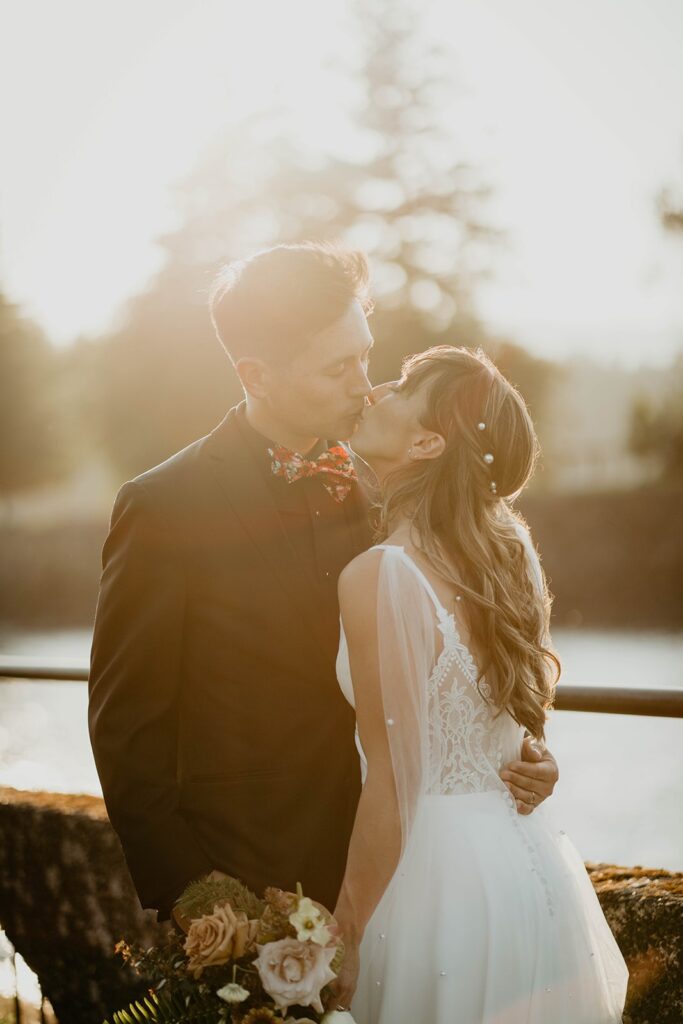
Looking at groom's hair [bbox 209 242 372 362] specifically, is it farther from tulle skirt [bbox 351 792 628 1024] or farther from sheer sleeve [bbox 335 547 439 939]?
tulle skirt [bbox 351 792 628 1024]

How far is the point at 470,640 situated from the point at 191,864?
0.92 meters

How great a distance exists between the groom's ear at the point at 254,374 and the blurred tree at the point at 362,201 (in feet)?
80.8

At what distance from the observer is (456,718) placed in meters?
2.96

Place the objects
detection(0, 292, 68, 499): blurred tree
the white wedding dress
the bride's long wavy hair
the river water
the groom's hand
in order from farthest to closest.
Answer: detection(0, 292, 68, 499): blurred tree, the river water, the groom's hand, the bride's long wavy hair, the white wedding dress

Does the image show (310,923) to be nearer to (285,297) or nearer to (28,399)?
(285,297)

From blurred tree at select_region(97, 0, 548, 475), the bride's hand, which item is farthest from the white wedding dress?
blurred tree at select_region(97, 0, 548, 475)

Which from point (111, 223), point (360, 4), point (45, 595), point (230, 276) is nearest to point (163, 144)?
point (111, 223)

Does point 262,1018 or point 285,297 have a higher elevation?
point 285,297

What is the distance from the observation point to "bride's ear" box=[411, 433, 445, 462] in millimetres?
3139

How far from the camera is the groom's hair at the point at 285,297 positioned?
10.8ft

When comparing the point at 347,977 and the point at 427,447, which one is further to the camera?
the point at 427,447

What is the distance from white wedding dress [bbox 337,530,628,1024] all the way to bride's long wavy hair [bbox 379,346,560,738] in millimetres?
79

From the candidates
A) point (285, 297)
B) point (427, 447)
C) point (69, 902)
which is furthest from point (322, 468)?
point (69, 902)

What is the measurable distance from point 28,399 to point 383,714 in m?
35.6
